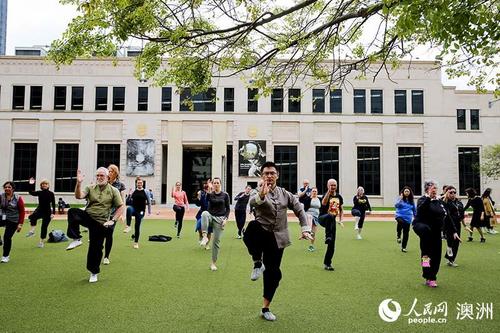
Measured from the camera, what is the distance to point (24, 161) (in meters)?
35.4

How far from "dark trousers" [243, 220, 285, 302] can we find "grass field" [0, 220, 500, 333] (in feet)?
1.78

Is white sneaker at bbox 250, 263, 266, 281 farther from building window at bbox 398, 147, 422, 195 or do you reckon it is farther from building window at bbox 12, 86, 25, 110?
building window at bbox 12, 86, 25, 110

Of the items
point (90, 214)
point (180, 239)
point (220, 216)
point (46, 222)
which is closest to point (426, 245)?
point (220, 216)

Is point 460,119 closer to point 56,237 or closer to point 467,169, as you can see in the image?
point 467,169

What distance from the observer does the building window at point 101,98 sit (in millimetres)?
35875

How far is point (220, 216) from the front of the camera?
8.69 m

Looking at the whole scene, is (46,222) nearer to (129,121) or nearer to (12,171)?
(129,121)

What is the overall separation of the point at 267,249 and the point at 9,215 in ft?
22.4

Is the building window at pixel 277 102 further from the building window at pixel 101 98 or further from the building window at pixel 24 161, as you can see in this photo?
the building window at pixel 24 161

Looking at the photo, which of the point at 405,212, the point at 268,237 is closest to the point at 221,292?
the point at 268,237

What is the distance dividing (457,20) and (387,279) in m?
4.70

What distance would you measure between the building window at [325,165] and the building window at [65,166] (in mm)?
22524

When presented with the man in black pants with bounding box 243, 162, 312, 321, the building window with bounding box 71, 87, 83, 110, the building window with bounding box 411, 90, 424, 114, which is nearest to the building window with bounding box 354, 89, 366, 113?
the building window with bounding box 411, 90, 424, 114

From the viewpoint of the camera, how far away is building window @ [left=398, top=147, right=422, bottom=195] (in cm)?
3628
